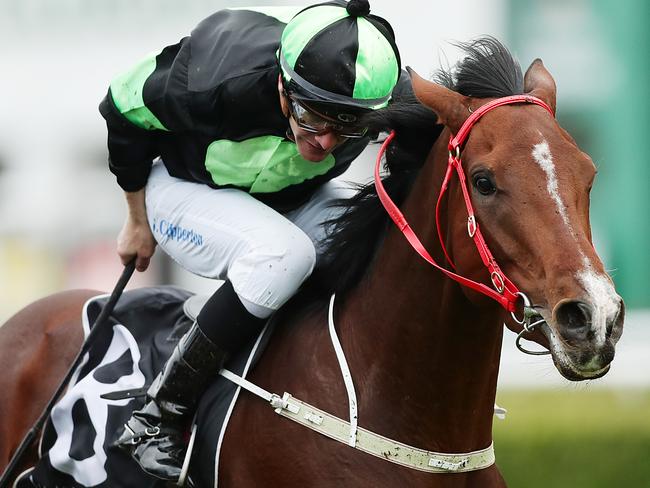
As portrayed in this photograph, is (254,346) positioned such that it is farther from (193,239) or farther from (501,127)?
(501,127)

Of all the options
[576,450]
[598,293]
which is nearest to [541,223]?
[598,293]

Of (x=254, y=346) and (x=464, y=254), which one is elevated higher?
(x=464, y=254)

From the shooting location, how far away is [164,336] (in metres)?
4.22

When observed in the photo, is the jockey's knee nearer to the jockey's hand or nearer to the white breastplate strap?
the white breastplate strap

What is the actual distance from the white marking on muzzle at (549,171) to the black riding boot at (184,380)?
3.55 ft

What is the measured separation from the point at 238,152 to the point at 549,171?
1200 mm

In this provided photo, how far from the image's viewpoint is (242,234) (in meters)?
3.74

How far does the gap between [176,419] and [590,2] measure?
623cm

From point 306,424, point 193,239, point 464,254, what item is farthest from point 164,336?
point 464,254

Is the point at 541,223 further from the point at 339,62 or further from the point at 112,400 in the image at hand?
the point at 112,400

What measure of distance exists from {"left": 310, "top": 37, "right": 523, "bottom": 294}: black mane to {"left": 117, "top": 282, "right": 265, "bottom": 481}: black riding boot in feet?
1.04

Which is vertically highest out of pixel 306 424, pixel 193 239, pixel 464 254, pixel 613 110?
pixel 464 254

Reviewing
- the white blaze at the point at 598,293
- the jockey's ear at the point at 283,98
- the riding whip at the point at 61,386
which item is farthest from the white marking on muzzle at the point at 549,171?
the riding whip at the point at 61,386

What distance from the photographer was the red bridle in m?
3.06
